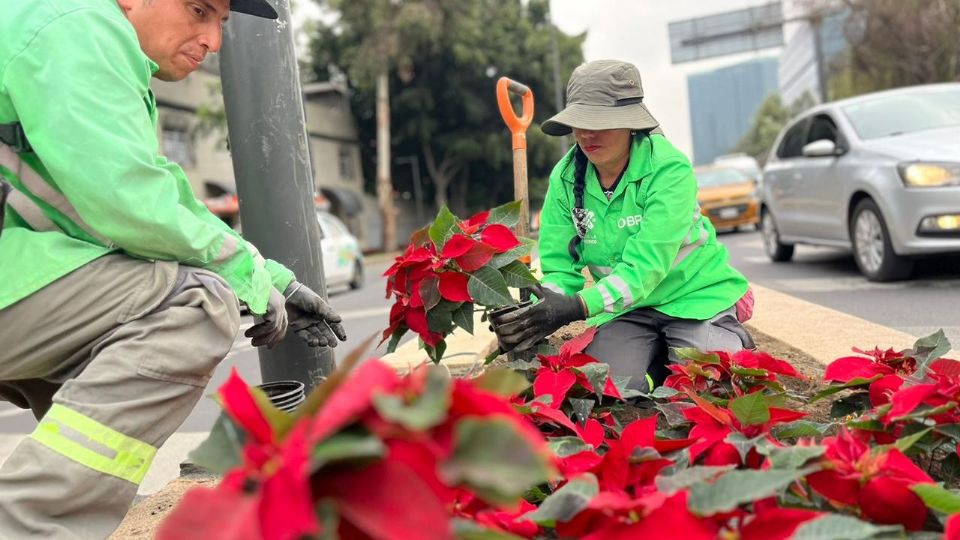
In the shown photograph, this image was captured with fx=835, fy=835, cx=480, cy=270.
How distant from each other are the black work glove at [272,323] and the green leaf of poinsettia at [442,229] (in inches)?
16.7

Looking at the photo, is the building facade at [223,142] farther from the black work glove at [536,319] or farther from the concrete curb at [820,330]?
the black work glove at [536,319]

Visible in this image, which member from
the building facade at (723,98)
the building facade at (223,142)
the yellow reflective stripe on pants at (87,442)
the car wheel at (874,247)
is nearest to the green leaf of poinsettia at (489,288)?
the yellow reflective stripe on pants at (87,442)

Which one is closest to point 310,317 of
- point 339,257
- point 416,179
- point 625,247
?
point 625,247

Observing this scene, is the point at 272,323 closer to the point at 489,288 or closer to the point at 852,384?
the point at 489,288

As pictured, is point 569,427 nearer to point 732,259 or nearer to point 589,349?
point 589,349

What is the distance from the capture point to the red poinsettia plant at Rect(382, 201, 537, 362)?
217cm

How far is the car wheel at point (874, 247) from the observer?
6.36m

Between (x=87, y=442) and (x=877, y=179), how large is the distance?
19.9 ft

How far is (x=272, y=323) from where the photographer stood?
2037 mm

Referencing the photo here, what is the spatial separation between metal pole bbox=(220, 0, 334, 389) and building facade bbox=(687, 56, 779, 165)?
479 ft

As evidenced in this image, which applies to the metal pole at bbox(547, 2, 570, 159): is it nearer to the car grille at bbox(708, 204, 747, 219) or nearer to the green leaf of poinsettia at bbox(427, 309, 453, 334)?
the car grille at bbox(708, 204, 747, 219)

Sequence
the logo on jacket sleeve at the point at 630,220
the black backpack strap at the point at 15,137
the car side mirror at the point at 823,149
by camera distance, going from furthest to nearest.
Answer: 1. the car side mirror at the point at 823,149
2. the logo on jacket sleeve at the point at 630,220
3. the black backpack strap at the point at 15,137

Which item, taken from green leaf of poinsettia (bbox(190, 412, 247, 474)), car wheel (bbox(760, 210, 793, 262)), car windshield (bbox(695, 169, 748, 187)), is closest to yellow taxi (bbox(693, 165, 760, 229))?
car windshield (bbox(695, 169, 748, 187))

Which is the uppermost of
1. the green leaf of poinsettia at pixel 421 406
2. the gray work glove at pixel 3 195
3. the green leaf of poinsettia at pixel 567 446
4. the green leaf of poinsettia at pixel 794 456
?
the gray work glove at pixel 3 195
